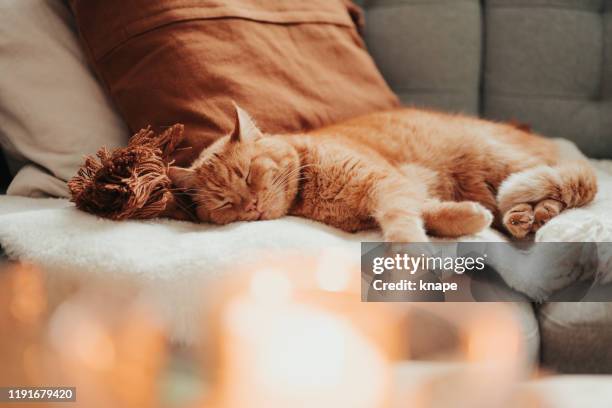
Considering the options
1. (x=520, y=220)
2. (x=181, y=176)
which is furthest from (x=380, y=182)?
(x=181, y=176)

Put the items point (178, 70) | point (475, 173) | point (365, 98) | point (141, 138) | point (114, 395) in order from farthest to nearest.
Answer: point (365, 98) → point (475, 173) → point (178, 70) → point (141, 138) → point (114, 395)

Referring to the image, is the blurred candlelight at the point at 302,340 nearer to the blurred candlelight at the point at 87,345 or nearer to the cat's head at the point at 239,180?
the blurred candlelight at the point at 87,345

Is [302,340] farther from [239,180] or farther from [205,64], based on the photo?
[205,64]

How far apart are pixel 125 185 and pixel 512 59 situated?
1455 mm

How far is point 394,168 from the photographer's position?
1.43 m

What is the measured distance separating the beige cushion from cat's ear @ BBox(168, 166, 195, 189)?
0.35 m

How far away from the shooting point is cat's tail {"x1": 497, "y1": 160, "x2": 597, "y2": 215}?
123cm

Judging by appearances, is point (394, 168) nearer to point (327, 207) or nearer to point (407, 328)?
point (327, 207)

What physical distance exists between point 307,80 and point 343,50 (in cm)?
22

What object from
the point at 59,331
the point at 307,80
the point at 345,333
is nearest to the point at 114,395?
the point at 59,331

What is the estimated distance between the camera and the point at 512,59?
1.87 metres

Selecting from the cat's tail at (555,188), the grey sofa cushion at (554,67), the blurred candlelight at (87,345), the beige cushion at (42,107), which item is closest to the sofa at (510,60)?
the grey sofa cushion at (554,67)

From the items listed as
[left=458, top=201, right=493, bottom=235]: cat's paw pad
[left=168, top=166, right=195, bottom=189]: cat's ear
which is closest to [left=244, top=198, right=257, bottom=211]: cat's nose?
[left=168, top=166, right=195, bottom=189]: cat's ear

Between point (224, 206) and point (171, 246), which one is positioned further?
point (224, 206)
